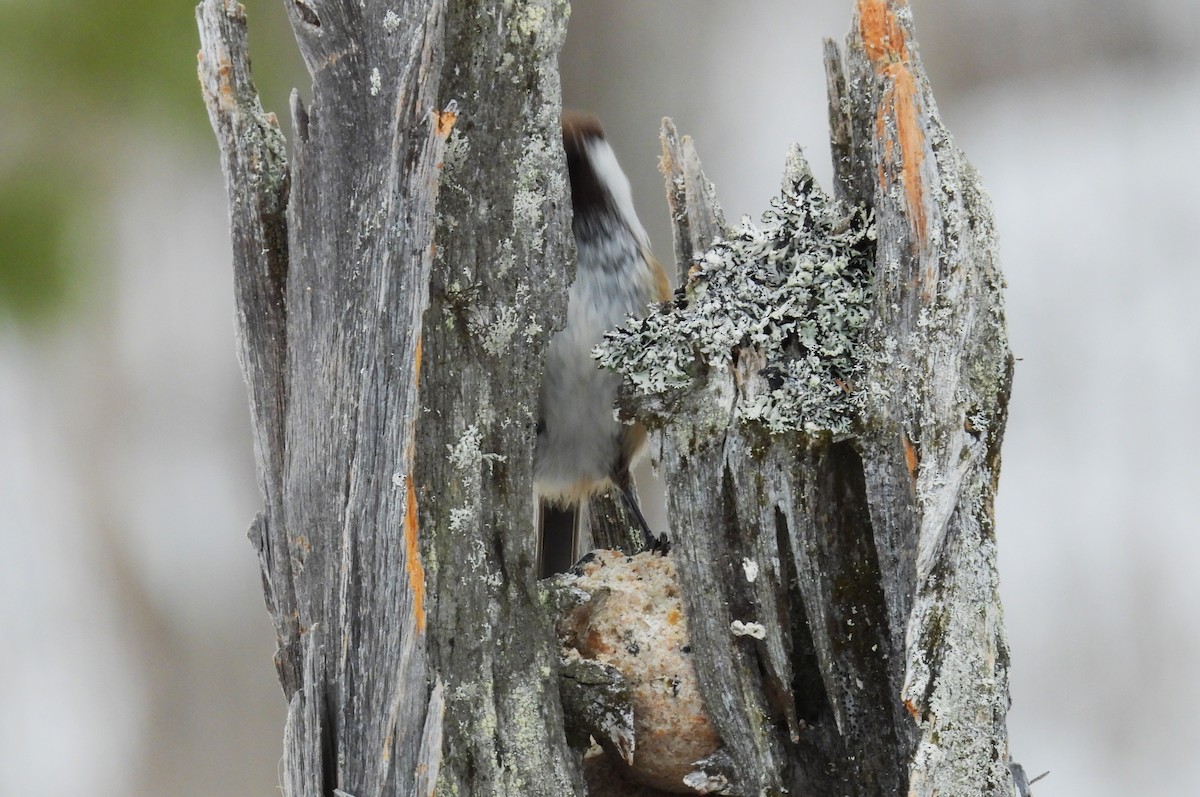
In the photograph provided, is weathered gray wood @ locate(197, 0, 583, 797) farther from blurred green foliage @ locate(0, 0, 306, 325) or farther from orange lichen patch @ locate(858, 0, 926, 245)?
blurred green foliage @ locate(0, 0, 306, 325)

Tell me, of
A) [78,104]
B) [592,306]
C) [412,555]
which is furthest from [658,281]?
[78,104]

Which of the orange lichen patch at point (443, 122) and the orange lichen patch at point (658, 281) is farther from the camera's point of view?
the orange lichen patch at point (658, 281)

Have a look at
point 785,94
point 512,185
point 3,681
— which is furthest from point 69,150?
point 512,185

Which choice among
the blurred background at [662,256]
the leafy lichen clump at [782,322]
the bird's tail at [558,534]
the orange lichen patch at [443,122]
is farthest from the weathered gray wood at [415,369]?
the blurred background at [662,256]

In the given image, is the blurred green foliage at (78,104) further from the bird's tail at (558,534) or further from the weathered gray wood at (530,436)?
the weathered gray wood at (530,436)

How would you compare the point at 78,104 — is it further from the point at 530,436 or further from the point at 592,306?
the point at 530,436

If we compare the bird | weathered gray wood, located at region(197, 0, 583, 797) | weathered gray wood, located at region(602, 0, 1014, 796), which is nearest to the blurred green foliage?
the bird
